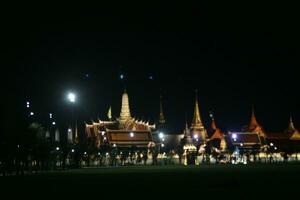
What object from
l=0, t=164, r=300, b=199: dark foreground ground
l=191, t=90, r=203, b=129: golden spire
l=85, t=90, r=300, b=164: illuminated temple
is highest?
l=191, t=90, r=203, b=129: golden spire

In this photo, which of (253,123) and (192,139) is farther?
(253,123)

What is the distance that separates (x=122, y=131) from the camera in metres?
138

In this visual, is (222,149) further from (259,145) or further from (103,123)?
(103,123)

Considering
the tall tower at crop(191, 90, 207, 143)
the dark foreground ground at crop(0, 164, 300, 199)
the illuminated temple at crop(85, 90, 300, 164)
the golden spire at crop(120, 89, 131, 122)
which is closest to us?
the dark foreground ground at crop(0, 164, 300, 199)

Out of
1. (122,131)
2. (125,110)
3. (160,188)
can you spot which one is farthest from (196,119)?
(160,188)

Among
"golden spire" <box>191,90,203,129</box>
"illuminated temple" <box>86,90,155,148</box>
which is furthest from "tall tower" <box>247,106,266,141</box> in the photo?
"illuminated temple" <box>86,90,155,148</box>

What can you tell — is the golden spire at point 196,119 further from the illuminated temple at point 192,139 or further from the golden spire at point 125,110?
the golden spire at point 125,110

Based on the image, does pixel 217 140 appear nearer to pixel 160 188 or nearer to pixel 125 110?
pixel 125 110

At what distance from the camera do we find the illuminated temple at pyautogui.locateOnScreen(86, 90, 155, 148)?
13725 centimetres

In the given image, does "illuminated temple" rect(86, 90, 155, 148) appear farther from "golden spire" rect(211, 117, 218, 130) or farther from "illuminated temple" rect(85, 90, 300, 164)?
"golden spire" rect(211, 117, 218, 130)

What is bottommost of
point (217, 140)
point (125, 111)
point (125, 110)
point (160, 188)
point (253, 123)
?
point (160, 188)

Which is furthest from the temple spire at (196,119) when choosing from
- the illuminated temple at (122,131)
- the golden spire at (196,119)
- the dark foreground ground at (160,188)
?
the dark foreground ground at (160,188)

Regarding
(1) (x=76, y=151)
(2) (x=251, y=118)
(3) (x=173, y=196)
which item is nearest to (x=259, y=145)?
(2) (x=251, y=118)

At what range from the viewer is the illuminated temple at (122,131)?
137250 mm
